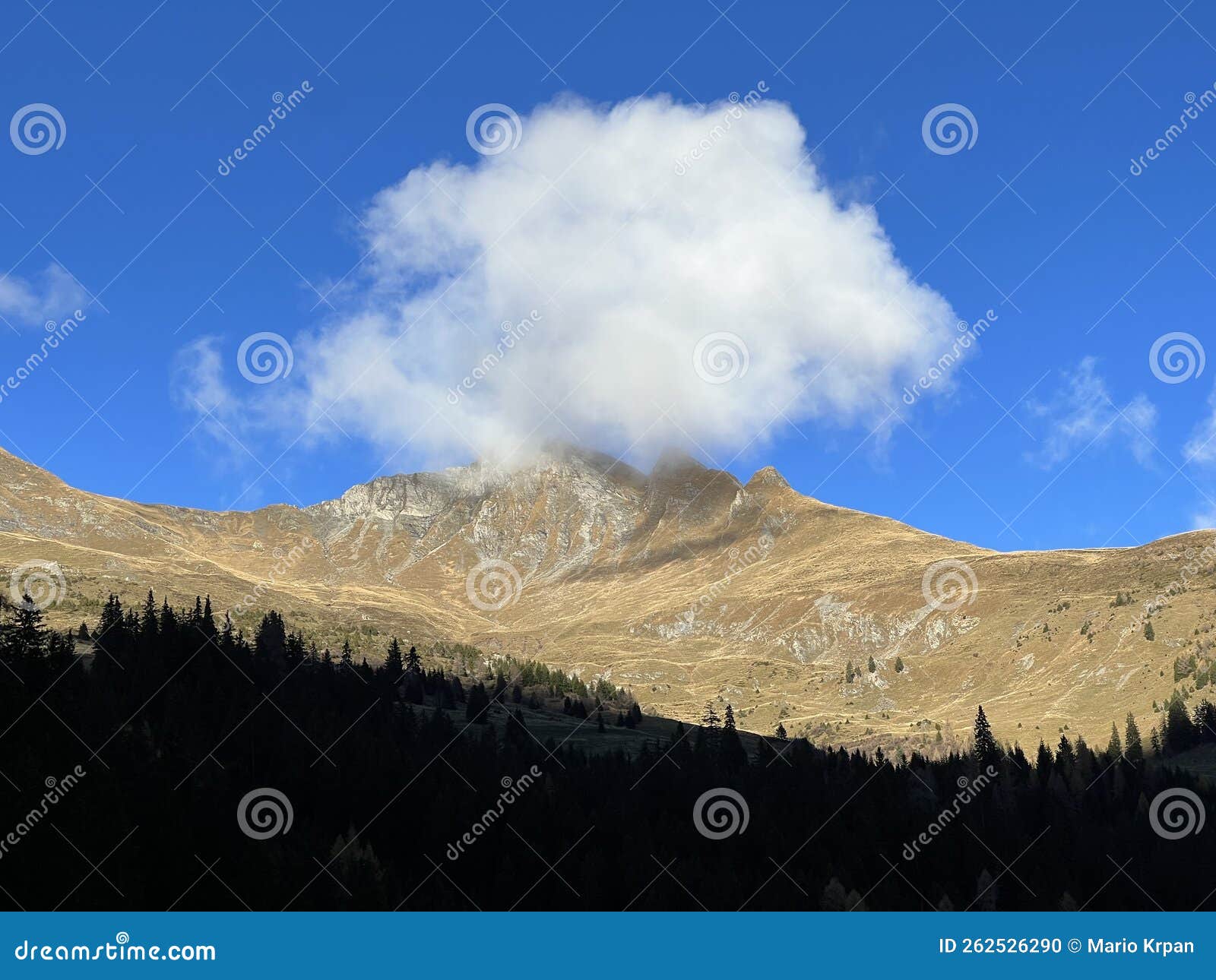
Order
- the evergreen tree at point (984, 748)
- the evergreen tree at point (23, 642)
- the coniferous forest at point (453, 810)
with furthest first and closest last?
the evergreen tree at point (984, 748)
the evergreen tree at point (23, 642)
the coniferous forest at point (453, 810)

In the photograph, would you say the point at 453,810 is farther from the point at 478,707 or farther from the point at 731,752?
the point at 478,707

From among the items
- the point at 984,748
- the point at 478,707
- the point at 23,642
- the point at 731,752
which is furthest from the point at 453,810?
the point at 984,748

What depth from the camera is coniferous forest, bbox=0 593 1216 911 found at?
84.1m

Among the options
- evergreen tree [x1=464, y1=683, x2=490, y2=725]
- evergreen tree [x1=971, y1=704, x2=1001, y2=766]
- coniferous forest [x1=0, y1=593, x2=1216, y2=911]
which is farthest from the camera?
evergreen tree [x1=464, y1=683, x2=490, y2=725]

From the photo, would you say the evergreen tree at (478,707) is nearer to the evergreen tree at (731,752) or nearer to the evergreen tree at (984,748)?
the evergreen tree at (731,752)

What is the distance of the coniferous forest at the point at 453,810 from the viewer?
276 feet

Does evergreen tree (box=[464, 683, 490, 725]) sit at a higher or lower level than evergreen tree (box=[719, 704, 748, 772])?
lower

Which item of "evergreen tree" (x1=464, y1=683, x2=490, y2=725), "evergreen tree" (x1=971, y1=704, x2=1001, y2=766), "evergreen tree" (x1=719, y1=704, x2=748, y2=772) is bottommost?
"evergreen tree" (x1=464, y1=683, x2=490, y2=725)

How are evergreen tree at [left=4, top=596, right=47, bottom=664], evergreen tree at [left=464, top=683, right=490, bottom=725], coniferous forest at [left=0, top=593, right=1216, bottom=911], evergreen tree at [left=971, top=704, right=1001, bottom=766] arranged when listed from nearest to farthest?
coniferous forest at [left=0, top=593, right=1216, bottom=911] → evergreen tree at [left=4, top=596, right=47, bottom=664] → evergreen tree at [left=971, top=704, right=1001, bottom=766] → evergreen tree at [left=464, top=683, right=490, bottom=725]

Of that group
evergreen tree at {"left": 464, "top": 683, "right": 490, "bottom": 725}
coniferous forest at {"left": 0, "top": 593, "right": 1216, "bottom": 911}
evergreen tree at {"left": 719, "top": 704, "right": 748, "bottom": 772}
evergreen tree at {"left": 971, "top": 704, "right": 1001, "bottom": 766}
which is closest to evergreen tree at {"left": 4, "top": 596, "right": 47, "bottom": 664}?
coniferous forest at {"left": 0, "top": 593, "right": 1216, "bottom": 911}

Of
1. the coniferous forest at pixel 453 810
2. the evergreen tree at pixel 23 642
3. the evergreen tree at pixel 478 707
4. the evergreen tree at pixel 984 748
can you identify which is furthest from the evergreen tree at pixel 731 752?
the evergreen tree at pixel 23 642

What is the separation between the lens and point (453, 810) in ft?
400

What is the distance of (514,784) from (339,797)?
2602cm

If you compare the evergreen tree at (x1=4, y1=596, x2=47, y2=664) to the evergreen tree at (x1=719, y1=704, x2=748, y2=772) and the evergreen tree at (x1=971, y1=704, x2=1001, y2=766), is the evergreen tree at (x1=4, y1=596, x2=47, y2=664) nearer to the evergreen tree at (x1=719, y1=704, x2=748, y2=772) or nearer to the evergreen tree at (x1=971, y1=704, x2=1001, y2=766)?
the evergreen tree at (x1=719, y1=704, x2=748, y2=772)
